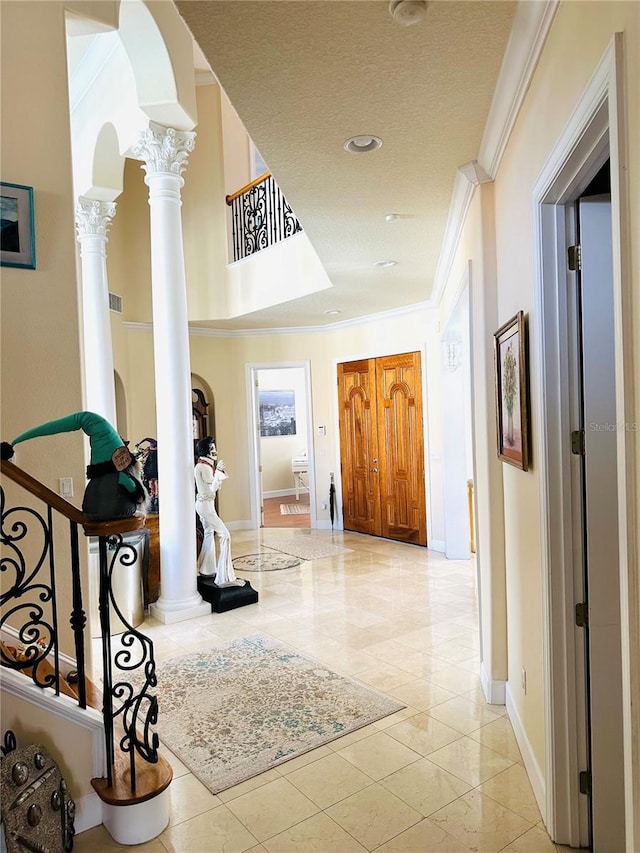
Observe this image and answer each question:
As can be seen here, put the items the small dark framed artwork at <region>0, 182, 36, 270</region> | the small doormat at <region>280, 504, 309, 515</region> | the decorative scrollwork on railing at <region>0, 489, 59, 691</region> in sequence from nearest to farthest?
the decorative scrollwork on railing at <region>0, 489, 59, 691</region>, the small dark framed artwork at <region>0, 182, 36, 270</region>, the small doormat at <region>280, 504, 309, 515</region>

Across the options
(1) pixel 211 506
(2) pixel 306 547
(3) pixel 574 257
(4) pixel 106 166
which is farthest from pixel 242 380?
(3) pixel 574 257

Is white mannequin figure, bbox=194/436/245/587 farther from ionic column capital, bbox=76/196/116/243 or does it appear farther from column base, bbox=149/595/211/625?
ionic column capital, bbox=76/196/116/243

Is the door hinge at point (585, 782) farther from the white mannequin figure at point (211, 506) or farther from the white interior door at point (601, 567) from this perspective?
the white mannequin figure at point (211, 506)

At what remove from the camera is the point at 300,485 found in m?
12.4

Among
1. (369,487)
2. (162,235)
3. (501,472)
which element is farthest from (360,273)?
(369,487)

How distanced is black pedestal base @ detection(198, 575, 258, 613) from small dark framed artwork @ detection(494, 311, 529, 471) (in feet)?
9.83

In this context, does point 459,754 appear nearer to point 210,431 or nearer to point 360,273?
point 360,273

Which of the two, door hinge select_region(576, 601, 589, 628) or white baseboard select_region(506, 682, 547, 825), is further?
white baseboard select_region(506, 682, 547, 825)

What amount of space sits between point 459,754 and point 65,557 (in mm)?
2319

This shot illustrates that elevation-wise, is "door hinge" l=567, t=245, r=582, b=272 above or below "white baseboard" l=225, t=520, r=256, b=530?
above

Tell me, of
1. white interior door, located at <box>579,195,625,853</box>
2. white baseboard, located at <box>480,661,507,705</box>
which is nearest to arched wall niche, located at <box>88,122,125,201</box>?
white interior door, located at <box>579,195,625,853</box>

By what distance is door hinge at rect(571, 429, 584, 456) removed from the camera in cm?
208

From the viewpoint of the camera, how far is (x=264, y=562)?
22.0ft

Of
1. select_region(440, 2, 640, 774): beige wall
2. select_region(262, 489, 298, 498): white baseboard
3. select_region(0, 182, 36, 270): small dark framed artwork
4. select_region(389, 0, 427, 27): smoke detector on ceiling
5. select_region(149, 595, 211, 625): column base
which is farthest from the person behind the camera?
select_region(262, 489, 298, 498): white baseboard
